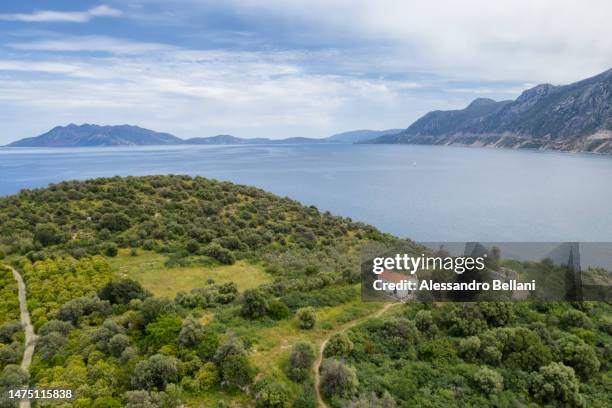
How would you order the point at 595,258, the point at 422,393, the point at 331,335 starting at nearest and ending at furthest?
the point at 422,393
the point at 331,335
the point at 595,258

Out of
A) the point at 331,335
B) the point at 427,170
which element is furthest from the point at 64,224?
the point at 427,170

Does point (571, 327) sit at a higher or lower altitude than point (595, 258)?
higher

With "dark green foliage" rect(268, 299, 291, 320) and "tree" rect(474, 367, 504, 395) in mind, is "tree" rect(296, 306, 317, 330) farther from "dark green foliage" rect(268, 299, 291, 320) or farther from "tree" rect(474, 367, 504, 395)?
"tree" rect(474, 367, 504, 395)

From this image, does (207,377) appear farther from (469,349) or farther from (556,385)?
(556,385)

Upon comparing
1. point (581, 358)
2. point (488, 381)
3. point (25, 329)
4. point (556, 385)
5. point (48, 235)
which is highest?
point (48, 235)

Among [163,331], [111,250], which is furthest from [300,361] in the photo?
[111,250]

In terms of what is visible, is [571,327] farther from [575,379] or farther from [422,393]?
[422,393]
